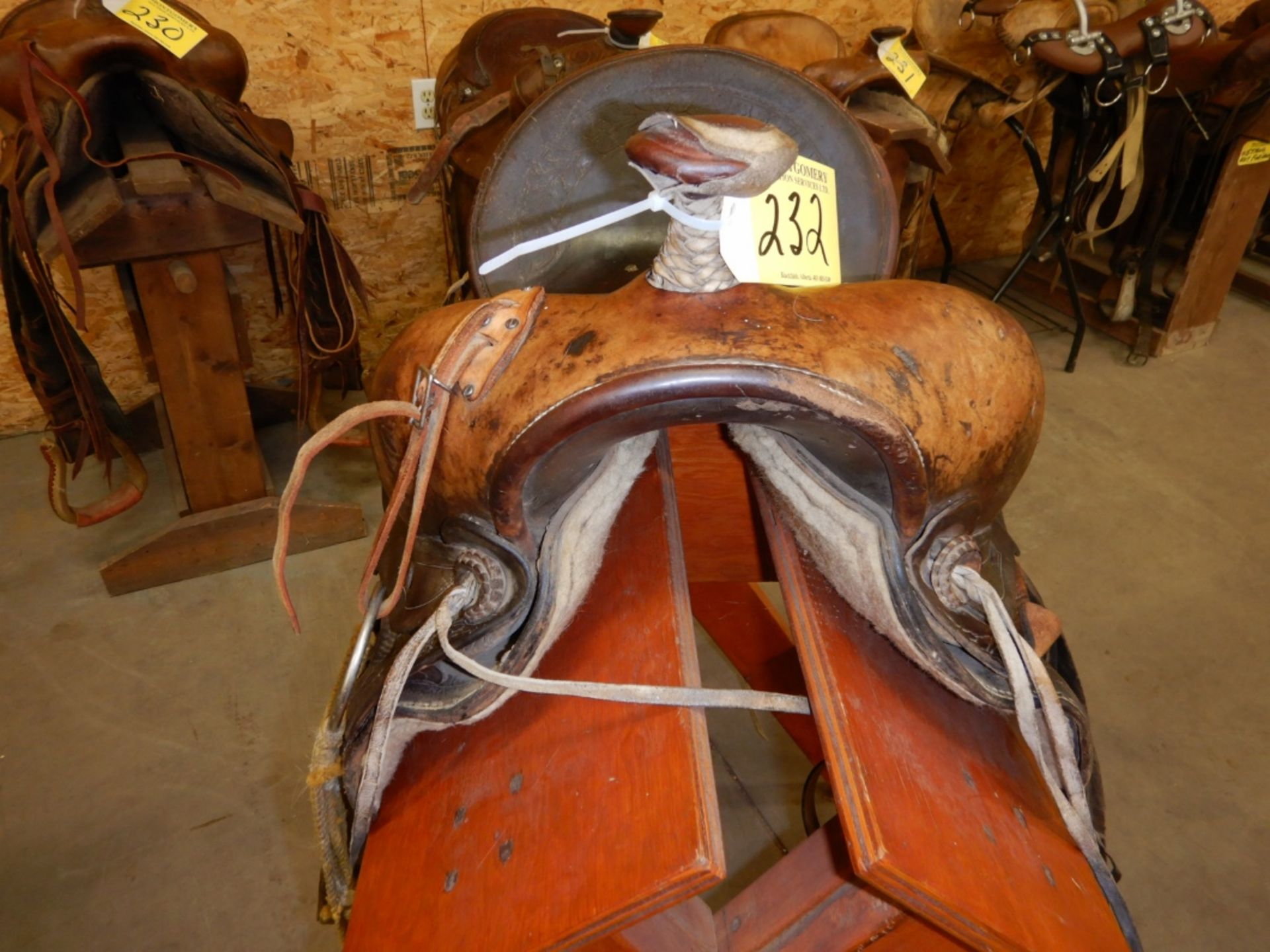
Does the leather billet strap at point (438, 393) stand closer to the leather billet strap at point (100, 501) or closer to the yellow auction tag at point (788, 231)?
the yellow auction tag at point (788, 231)

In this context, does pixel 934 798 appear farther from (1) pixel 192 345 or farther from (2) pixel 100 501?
(2) pixel 100 501

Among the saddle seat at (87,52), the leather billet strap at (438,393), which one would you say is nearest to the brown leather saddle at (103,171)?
the saddle seat at (87,52)

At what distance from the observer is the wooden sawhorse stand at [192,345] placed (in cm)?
147

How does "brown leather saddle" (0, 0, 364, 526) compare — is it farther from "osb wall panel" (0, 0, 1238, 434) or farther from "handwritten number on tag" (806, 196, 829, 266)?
"handwritten number on tag" (806, 196, 829, 266)

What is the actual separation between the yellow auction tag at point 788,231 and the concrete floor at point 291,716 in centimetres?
99

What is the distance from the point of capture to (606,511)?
0.78 meters

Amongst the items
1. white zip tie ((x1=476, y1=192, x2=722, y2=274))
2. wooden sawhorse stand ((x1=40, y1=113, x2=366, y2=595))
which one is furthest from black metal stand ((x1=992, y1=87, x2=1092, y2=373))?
white zip tie ((x1=476, y1=192, x2=722, y2=274))

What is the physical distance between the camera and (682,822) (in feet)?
1.85

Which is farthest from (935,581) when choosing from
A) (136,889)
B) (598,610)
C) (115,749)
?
(115,749)

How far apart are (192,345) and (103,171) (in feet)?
1.09

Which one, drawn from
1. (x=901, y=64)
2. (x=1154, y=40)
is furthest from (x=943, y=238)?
(x=901, y=64)

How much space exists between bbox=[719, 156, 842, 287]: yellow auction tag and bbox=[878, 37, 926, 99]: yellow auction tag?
3.80 ft

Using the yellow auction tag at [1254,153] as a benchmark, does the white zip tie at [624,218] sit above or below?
above

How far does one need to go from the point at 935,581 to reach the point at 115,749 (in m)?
1.45
